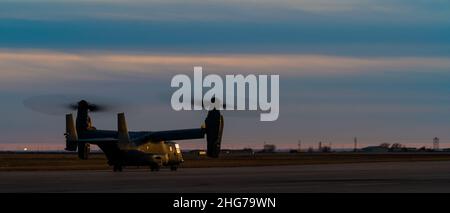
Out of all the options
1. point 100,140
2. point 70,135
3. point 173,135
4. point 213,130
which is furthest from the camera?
point 70,135

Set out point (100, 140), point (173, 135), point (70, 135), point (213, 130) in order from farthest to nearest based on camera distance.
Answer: point (70, 135) < point (173, 135) < point (100, 140) < point (213, 130)

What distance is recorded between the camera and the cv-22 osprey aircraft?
8375cm

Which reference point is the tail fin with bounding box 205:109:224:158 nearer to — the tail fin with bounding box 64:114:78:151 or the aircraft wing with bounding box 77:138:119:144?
the aircraft wing with bounding box 77:138:119:144

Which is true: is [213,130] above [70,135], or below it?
above

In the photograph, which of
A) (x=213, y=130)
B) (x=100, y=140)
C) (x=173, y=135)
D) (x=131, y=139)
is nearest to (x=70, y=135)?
(x=100, y=140)

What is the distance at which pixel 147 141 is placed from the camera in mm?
87250

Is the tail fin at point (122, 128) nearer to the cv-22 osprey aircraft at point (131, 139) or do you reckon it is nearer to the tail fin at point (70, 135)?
the cv-22 osprey aircraft at point (131, 139)

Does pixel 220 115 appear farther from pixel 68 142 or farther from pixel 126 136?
pixel 68 142

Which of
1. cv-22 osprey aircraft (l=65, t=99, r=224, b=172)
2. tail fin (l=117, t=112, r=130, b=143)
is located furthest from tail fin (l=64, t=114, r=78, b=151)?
tail fin (l=117, t=112, r=130, b=143)

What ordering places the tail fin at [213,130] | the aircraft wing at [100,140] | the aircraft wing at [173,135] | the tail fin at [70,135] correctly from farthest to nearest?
1. the tail fin at [70,135]
2. the aircraft wing at [100,140]
3. the aircraft wing at [173,135]
4. the tail fin at [213,130]

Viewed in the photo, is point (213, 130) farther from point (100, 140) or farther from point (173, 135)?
point (100, 140)

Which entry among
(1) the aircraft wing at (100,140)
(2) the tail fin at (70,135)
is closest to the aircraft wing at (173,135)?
(1) the aircraft wing at (100,140)

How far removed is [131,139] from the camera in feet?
285

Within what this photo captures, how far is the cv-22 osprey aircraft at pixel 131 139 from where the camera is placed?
83.8 m
